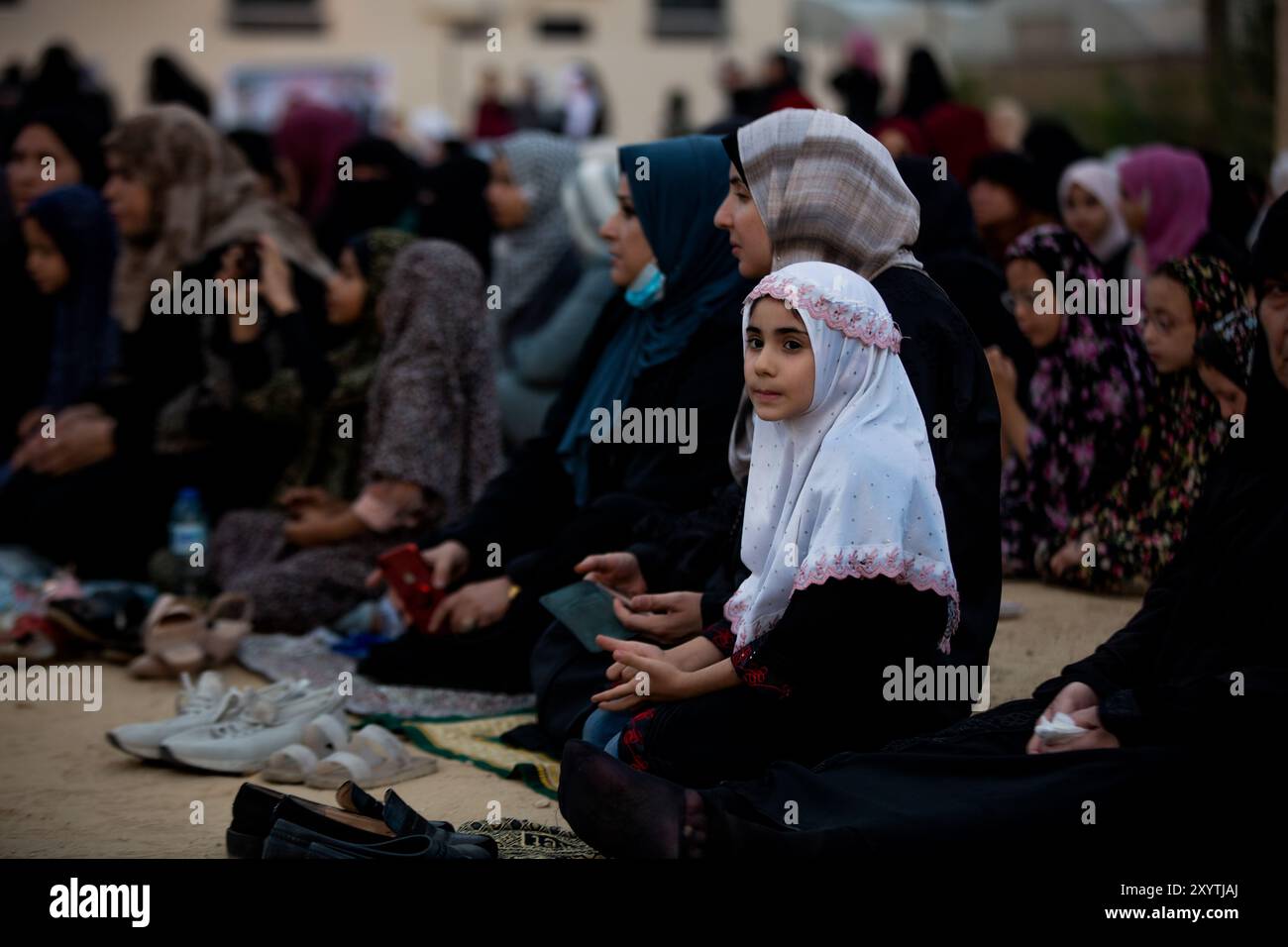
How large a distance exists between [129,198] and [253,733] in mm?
2869

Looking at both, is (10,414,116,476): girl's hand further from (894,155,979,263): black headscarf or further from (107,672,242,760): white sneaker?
(894,155,979,263): black headscarf

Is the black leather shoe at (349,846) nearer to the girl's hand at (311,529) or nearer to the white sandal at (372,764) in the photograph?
the white sandal at (372,764)

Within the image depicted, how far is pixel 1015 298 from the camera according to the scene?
5.65m

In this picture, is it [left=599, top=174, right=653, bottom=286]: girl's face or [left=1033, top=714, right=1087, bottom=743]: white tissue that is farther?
[left=599, top=174, right=653, bottom=286]: girl's face

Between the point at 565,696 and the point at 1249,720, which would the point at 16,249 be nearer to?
the point at 565,696

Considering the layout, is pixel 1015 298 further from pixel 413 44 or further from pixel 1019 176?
pixel 413 44

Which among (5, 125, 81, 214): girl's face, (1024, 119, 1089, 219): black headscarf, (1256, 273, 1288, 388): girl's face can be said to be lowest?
(1256, 273, 1288, 388): girl's face

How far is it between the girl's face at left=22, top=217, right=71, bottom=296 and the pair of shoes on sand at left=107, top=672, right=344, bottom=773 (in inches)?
116

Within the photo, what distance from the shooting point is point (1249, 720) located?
275 centimetres

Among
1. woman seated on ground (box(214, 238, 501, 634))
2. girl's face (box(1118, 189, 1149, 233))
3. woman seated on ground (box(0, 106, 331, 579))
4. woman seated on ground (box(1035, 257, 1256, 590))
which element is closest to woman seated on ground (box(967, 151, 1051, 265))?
girl's face (box(1118, 189, 1149, 233))

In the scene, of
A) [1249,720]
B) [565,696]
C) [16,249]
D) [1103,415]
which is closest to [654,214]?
[565,696]

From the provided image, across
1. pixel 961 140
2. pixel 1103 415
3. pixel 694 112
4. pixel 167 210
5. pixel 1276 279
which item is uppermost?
pixel 694 112

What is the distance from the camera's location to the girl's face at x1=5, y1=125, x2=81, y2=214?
23.4 ft

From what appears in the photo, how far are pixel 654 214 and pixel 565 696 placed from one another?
1.38 meters
